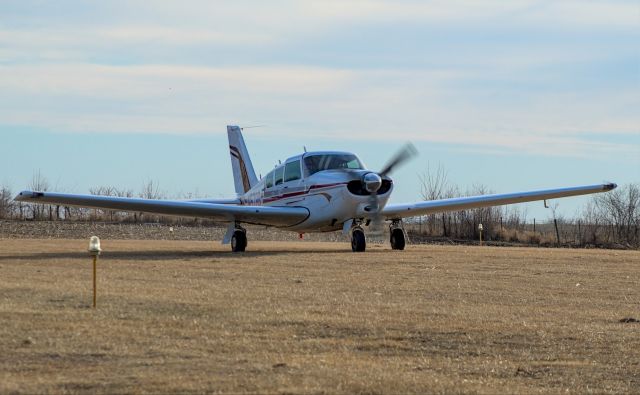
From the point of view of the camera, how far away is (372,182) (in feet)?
86.1

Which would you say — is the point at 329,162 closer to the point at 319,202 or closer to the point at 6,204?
the point at 319,202

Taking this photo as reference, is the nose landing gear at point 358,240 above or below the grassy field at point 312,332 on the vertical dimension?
above

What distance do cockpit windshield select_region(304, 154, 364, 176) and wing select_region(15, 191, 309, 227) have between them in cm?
118

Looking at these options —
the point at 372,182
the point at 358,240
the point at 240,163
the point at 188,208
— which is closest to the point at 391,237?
the point at 358,240

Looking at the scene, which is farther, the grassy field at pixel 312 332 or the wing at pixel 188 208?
the wing at pixel 188 208

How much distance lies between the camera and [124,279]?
53.2ft

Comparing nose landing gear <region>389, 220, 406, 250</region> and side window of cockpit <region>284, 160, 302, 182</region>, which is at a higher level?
side window of cockpit <region>284, 160, 302, 182</region>

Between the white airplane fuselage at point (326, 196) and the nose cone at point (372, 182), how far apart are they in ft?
0.87

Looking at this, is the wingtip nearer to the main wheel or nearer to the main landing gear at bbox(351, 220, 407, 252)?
the main wheel

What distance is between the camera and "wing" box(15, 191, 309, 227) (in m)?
24.4

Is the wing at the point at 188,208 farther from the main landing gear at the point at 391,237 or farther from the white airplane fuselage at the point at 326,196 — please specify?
the main landing gear at the point at 391,237

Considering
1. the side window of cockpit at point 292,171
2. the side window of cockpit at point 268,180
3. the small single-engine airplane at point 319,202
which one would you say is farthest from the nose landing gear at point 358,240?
the side window of cockpit at point 268,180

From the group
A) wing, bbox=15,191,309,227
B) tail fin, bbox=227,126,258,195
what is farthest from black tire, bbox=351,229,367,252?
tail fin, bbox=227,126,258,195

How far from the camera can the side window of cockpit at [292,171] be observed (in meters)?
28.7
